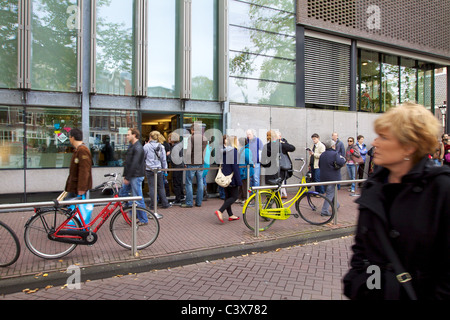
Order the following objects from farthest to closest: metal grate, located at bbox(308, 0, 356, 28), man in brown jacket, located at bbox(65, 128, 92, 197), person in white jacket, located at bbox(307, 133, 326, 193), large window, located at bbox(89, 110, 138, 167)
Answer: metal grate, located at bbox(308, 0, 356, 28) → person in white jacket, located at bbox(307, 133, 326, 193) → large window, located at bbox(89, 110, 138, 167) → man in brown jacket, located at bbox(65, 128, 92, 197)

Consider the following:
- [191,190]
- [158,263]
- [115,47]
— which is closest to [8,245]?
[158,263]

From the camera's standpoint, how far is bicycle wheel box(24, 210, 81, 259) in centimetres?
499

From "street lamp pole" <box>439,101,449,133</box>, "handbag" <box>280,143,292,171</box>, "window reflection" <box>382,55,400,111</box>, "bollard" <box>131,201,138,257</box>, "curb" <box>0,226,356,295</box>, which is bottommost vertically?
"curb" <box>0,226,356,295</box>

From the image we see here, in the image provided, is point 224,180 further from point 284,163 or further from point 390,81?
point 390,81

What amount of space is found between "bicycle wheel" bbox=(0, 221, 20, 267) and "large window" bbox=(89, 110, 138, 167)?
5023mm

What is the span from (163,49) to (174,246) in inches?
270

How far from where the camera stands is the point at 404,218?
5.21ft

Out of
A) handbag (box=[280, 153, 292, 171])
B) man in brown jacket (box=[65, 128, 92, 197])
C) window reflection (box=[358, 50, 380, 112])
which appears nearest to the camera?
man in brown jacket (box=[65, 128, 92, 197])

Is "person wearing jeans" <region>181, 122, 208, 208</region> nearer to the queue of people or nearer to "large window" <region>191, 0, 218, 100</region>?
"large window" <region>191, 0, 218, 100</region>

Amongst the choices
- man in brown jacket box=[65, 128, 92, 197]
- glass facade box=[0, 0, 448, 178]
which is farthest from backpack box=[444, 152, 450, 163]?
man in brown jacket box=[65, 128, 92, 197]

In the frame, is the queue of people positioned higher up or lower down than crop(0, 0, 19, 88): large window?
lower down

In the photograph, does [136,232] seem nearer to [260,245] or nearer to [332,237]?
[260,245]
